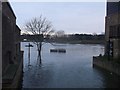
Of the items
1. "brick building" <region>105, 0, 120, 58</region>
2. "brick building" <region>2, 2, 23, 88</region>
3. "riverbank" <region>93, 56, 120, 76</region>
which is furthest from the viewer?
"brick building" <region>105, 0, 120, 58</region>

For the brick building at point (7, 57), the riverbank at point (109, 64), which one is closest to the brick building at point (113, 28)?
the riverbank at point (109, 64)

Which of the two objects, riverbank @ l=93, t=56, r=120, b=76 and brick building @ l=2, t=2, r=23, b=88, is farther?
riverbank @ l=93, t=56, r=120, b=76

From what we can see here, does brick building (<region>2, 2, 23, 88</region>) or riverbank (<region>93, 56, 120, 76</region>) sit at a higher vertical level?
brick building (<region>2, 2, 23, 88</region>)

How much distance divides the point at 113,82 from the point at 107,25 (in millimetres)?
18379

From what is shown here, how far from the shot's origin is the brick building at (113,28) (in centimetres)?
3812

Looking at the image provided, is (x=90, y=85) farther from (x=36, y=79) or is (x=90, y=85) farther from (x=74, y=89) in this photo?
(x=36, y=79)

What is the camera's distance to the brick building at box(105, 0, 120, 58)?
38.1 m

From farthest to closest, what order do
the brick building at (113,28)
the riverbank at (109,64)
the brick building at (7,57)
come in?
the brick building at (113,28) < the riverbank at (109,64) < the brick building at (7,57)

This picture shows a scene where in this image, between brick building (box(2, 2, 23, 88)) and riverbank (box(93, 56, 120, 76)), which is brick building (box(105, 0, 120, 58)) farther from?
brick building (box(2, 2, 23, 88))

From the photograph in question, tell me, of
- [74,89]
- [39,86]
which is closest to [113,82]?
[74,89]

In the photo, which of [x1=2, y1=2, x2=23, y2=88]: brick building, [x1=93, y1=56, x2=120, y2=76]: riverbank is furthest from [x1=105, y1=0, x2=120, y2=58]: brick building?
[x1=2, y1=2, x2=23, y2=88]: brick building

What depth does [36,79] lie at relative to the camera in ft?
97.0

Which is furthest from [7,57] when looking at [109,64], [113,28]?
[113,28]

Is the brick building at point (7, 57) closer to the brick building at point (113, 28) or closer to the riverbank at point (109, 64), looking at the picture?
the riverbank at point (109, 64)
